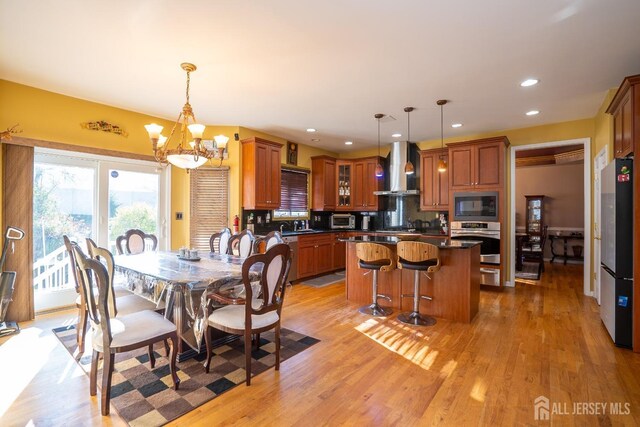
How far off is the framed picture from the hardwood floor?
3537 millimetres

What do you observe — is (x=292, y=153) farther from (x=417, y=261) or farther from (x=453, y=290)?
(x=453, y=290)

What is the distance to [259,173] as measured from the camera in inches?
203

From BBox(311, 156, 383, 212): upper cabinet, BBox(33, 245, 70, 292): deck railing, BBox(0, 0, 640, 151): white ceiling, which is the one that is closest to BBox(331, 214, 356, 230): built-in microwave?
BBox(311, 156, 383, 212): upper cabinet

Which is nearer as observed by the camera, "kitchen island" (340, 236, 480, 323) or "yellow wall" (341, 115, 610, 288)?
"kitchen island" (340, 236, 480, 323)

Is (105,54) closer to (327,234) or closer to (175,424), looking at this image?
(175,424)

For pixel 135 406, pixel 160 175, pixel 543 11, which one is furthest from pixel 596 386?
pixel 160 175

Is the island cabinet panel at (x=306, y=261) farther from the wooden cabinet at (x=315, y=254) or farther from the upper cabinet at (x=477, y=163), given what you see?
the upper cabinet at (x=477, y=163)

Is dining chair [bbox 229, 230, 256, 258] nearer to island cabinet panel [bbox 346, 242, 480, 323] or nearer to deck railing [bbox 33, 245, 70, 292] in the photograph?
island cabinet panel [bbox 346, 242, 480, 323]

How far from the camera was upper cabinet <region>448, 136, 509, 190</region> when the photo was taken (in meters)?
5.04

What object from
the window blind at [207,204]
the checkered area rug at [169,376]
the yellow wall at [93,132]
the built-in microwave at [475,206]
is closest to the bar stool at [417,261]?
the checkered area rug at [169,376]

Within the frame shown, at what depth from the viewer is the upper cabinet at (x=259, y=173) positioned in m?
5.08

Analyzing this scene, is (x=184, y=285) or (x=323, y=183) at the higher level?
(x=323, y=183)

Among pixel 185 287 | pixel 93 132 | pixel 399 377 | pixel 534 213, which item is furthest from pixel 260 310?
pixel 534 213

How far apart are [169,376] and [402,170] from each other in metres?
5.38
